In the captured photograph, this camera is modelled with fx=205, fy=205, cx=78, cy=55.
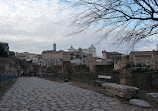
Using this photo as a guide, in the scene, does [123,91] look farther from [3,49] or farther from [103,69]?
[3,49]

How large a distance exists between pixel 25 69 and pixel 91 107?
47.4 metres

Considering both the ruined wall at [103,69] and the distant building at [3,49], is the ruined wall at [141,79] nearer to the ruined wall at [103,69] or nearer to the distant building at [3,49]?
the ruined wall at [103,69]

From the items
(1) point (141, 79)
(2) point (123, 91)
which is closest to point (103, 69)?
(1) point (141, 79)

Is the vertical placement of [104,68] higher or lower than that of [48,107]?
higher

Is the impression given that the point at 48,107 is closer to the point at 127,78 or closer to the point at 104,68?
the point at 127,78

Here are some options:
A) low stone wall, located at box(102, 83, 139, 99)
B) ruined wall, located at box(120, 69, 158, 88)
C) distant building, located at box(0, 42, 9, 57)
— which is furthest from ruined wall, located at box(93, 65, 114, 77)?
distant building, located at box(0, 42, 9, 57)

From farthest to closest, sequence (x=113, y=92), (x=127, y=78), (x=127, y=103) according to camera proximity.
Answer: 1. (x=127, y=78)
2. (x=113, y=92)
3. (x=127, y=103)

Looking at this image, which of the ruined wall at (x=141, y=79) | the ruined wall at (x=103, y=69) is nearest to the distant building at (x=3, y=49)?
the ruined wall at (x=103, y=69)

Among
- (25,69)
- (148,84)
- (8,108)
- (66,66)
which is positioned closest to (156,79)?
(148,84)

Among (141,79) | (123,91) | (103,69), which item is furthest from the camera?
(103,69)

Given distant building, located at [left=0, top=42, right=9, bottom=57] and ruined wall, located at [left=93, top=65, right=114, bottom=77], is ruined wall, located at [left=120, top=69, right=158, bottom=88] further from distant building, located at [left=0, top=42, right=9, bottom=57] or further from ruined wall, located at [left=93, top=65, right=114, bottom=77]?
distant building, located at [left=0, top=42, right=9, bottom=57]

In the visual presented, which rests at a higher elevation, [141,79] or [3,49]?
[3,49]

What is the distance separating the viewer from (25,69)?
51.9 metres

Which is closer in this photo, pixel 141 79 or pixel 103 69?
pixel 141 79
